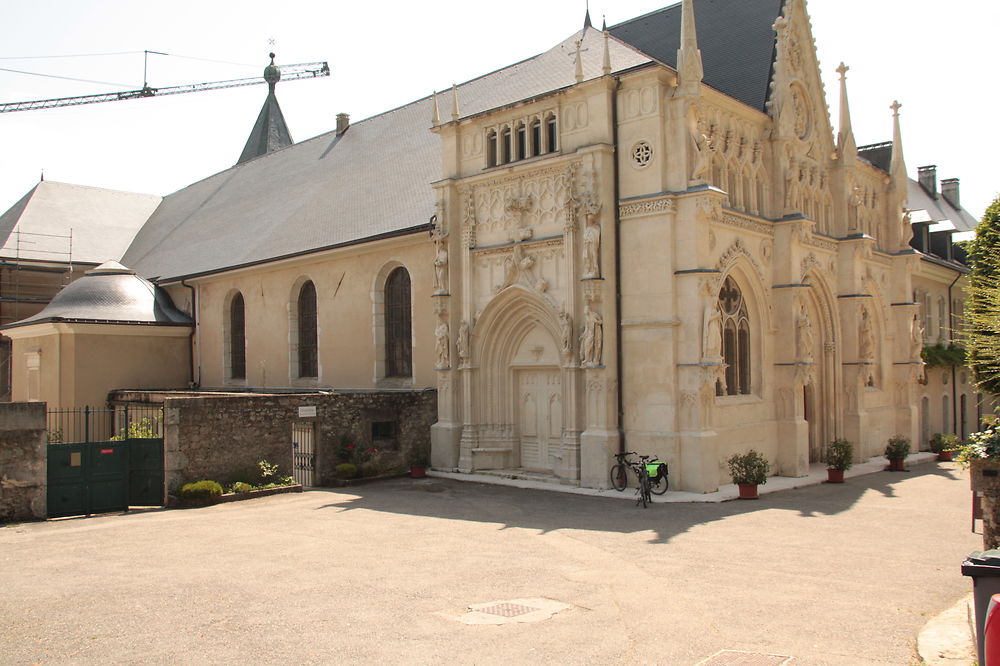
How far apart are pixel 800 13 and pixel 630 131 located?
327 inches

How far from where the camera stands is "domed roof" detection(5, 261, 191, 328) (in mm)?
29922

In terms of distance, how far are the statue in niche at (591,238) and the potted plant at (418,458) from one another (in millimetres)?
6845

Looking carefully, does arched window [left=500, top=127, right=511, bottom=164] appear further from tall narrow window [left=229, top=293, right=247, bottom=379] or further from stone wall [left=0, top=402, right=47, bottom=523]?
tall narrow window [left=229, top=293, right=247, bottom=379]

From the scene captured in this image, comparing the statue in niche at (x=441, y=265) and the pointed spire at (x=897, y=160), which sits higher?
the pointed spire at (x=897, y=160)

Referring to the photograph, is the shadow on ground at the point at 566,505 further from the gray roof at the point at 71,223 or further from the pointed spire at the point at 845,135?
the gray roof at the point at 71,223

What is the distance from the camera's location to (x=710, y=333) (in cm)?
1794

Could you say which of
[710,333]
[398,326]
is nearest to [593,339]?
[710,333]

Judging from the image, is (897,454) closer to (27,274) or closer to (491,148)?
(491,148)

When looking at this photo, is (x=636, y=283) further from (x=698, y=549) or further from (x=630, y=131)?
(x=698, y=549)

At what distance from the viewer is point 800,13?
76.8 feet

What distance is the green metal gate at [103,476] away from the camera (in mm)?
16969

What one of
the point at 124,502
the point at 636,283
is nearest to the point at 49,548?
the point at 124,502

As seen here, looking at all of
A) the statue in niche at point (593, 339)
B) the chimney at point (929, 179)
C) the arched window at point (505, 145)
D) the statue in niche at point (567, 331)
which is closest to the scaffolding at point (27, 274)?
the arched window at point (505, 145)

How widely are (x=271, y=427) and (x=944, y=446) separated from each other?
2025cm
